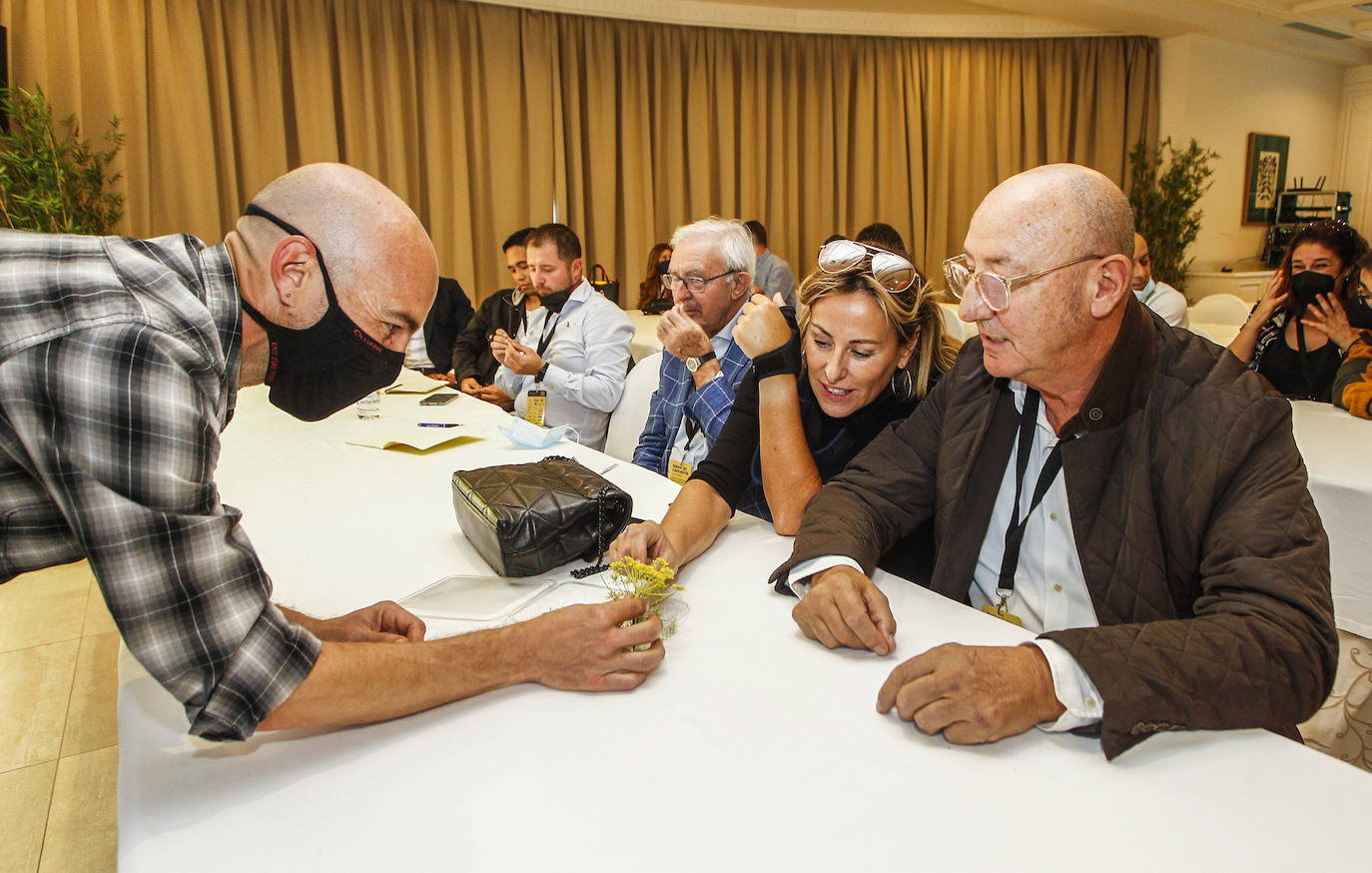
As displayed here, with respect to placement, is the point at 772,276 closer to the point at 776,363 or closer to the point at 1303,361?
the point at 1303,361

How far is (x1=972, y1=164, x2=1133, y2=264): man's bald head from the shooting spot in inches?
53.0

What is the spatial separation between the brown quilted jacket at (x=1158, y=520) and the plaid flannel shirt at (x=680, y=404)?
0.68m

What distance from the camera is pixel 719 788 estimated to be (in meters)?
0.90

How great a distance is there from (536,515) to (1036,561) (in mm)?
895


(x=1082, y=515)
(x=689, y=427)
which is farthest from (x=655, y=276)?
(x=1082, y=515)

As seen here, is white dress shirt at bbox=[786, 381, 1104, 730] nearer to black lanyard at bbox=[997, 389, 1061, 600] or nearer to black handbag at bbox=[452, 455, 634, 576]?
black lanyard at bbox=[997, 389, 1061, 600]

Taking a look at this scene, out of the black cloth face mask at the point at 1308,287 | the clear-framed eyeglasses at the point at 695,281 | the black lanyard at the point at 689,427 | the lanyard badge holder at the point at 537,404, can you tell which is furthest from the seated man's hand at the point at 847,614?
the black cloth face mask at the point at 1308,287

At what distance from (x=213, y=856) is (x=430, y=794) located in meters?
0.20

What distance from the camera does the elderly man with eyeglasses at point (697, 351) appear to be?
7.84ft

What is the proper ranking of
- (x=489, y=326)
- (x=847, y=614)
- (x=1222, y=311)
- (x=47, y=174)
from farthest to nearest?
(x=1222, y=311) < (x=489, y=326) < (x=47, y=174) < (x=847, y=614)

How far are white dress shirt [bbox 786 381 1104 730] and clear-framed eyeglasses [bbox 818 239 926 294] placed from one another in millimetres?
422

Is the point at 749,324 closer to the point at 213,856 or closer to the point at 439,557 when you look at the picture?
the point at 439,557

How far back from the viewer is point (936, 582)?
1551mm

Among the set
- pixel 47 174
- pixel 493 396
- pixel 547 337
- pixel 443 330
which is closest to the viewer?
pixel 547 337
